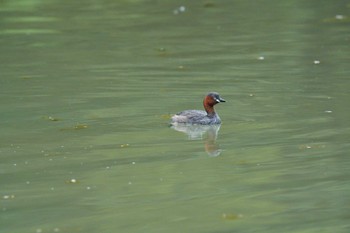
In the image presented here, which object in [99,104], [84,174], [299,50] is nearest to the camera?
[84,174]

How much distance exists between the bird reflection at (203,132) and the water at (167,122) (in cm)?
6

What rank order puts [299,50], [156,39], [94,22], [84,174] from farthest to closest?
[94,22]
[156,39]
[299,50]
[84,174]

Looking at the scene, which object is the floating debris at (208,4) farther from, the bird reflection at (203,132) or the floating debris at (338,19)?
the bird reflection at (203,132)

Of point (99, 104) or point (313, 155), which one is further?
point (99, 104)

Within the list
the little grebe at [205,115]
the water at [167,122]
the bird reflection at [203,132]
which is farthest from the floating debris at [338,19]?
the bird reflection at [203,132]

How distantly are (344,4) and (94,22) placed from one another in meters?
4.96

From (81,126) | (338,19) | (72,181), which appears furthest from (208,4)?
(72,181)

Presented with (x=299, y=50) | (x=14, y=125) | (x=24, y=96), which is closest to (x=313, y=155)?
(x=14, y=125)

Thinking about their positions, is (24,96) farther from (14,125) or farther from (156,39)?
(156,39)

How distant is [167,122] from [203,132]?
1.41 feet

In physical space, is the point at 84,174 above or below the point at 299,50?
above

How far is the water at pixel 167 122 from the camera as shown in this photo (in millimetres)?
9602

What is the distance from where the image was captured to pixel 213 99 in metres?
13.8

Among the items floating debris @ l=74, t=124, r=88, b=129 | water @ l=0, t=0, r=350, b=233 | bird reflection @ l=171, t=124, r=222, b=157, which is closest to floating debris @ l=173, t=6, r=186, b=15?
water @ l=0, t=0, r=350, b=233
